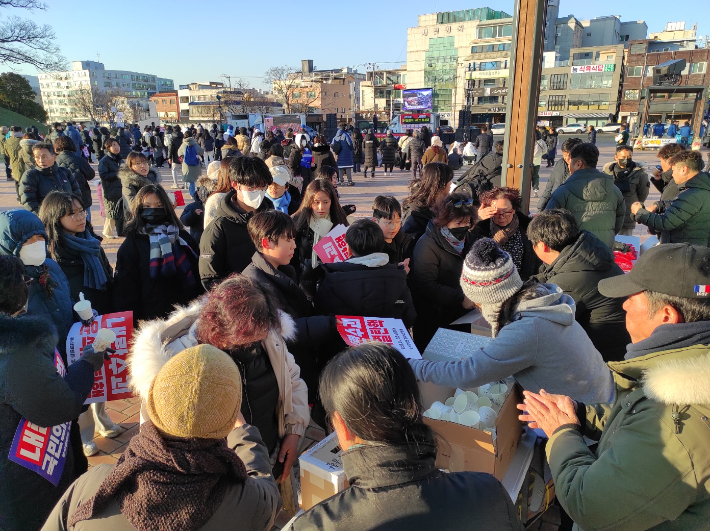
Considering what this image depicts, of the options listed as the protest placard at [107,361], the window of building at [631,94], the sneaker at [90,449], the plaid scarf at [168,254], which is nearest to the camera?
the protest placard at [107,361]

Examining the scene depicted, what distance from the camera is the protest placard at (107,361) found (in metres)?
2.63

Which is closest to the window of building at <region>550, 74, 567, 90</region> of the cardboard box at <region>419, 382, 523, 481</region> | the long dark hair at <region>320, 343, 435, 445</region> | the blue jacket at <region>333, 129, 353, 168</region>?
the blue jacket at <region>333, 129, 353, 168</region>

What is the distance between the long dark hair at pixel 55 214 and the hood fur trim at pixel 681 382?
11.6 feet

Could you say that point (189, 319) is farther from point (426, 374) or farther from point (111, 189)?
point (111, 189)

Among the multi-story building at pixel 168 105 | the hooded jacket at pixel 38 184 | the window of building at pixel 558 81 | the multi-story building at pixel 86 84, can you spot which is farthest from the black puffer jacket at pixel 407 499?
the multi-story building at pixel 86 84

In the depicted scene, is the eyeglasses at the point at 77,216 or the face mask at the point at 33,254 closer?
the face mask at the point at 33,254

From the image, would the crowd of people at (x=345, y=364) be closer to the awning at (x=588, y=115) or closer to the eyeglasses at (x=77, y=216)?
the eyeglasses at (x=77, y=216)

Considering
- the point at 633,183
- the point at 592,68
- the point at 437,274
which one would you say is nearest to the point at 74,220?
the point at 437,274

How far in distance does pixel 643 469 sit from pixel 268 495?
108 centimetres

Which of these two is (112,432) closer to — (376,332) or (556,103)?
(376,332)

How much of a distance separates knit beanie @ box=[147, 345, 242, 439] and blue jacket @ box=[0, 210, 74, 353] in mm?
1831

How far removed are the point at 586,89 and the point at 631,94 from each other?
5208 mm

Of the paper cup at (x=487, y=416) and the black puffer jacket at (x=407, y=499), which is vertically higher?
the black puffer jacket at (x=407, y=499)

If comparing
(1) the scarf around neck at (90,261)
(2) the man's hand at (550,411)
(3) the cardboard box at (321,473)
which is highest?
(1) the scarf around neck at (90,261)
